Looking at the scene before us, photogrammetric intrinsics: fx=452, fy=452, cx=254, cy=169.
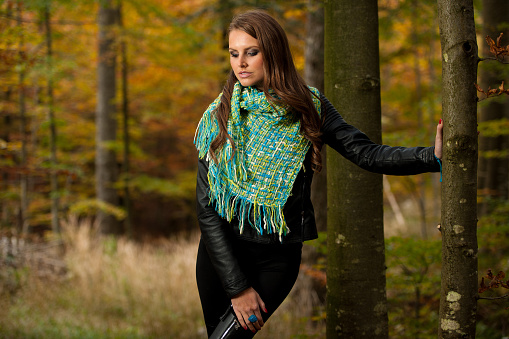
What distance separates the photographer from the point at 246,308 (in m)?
2.00

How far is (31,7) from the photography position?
18.6ft

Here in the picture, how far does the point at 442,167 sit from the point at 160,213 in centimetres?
1511

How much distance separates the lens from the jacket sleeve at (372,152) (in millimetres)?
1850

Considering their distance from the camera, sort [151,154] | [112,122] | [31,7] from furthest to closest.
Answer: [151,154] < [112,122] < [31,7]

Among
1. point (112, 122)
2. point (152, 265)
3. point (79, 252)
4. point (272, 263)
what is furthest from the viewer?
point (112, 122)

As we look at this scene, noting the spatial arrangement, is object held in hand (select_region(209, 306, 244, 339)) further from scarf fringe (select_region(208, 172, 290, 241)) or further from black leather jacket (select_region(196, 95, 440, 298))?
scarf fringe (select_region(208, 172, 290, 241))

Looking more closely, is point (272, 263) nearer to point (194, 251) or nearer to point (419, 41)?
point (194, 251)

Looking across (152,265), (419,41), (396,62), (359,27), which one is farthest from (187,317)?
(396,62)

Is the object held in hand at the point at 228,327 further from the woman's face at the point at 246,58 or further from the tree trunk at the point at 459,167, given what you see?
the woman's face at the point at 246,58

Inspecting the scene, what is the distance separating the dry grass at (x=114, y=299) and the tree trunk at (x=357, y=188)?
857 millimetres

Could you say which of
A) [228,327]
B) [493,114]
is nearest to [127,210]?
[493,114]

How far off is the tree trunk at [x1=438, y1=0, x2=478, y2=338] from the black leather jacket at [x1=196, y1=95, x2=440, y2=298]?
0.15 meters

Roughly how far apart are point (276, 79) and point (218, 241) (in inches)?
30.8

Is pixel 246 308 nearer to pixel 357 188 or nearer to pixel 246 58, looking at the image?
pixel 357 188
